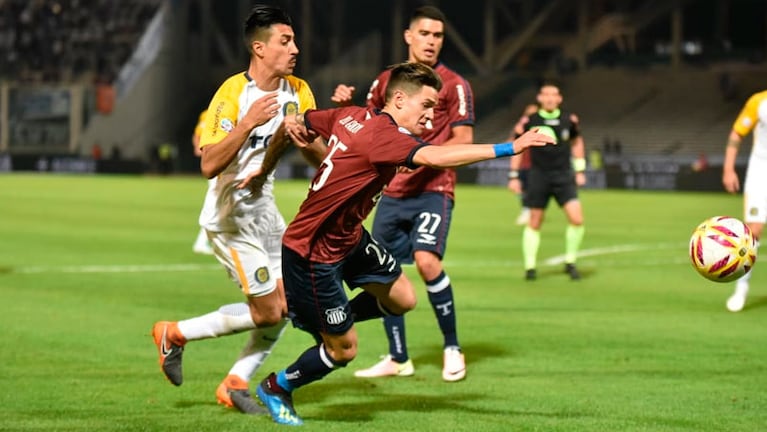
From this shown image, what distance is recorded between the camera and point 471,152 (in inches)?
238

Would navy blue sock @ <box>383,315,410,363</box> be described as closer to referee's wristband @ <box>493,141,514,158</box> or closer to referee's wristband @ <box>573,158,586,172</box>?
referee's wristband @ <box>493,141,514,158</box>

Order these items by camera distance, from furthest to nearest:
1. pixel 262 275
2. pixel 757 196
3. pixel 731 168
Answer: pixel 731 168
pixel 757 196
pixel 262 275

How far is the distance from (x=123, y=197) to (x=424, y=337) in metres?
23.5

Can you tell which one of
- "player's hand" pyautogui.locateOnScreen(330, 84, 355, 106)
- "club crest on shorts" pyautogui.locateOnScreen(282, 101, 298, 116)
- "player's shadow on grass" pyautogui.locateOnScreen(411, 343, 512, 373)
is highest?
"player's hand" pyautogui.locateOnScreen(330, 84, 355, 106)

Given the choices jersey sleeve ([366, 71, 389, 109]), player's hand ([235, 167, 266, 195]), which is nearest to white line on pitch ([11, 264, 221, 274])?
jersey sleeve ([366, 71, 389, 109])

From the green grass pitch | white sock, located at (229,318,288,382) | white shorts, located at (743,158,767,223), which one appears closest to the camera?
the green grass pitch

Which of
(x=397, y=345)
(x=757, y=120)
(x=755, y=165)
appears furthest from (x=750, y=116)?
(x=397, y=345)

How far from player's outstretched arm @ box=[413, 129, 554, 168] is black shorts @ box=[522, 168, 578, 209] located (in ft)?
30.5

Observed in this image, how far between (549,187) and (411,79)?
9050mm

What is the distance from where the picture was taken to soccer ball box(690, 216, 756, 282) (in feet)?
27.3

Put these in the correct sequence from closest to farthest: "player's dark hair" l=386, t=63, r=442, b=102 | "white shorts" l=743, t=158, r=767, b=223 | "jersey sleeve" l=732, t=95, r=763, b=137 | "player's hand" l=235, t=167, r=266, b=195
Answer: "player's dark hair" l=386, t=63, r=442, b=102 < "player's hand" l=235, t=167, r=266, b=195 < "jersey sleeve" l=732, t=95, r=763, b=137 < "white shorts" l=743, t=158, r=767, b=223

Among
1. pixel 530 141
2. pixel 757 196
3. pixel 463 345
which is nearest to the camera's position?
pixel 530 141

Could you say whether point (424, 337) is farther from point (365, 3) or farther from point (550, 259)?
point (365, 3)

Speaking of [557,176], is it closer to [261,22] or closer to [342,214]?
[261,22]
